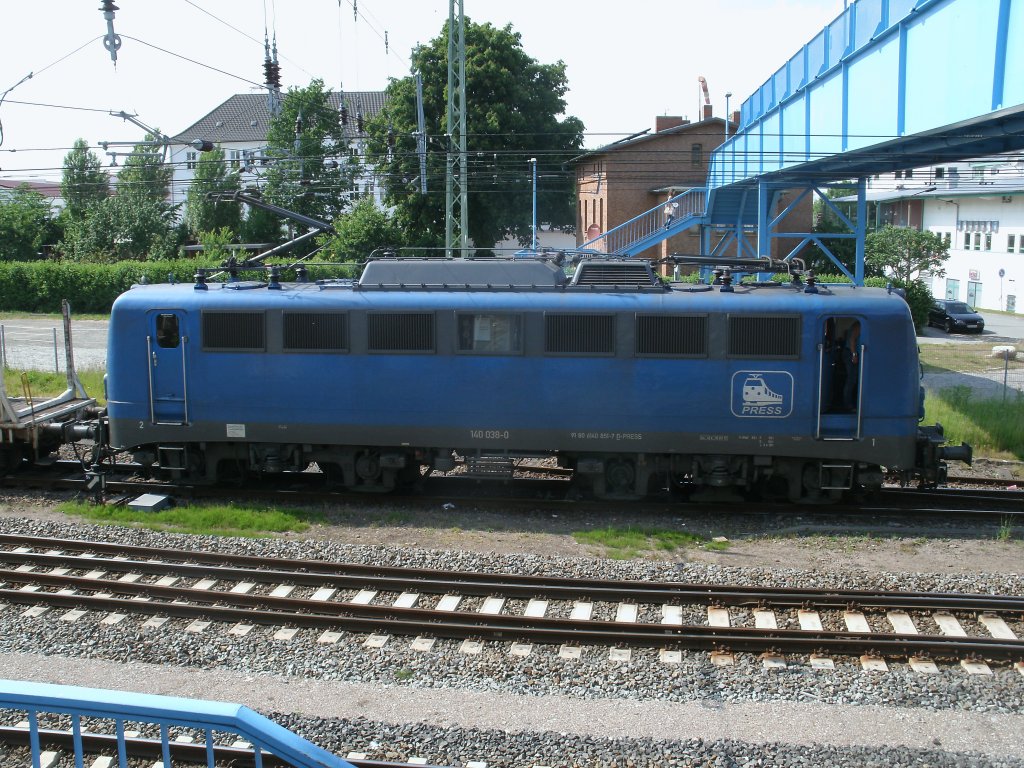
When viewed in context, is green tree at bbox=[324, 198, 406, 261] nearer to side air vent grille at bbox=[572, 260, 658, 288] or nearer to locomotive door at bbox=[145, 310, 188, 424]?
locomotive door at bbox=[145, 310, 188, 424]

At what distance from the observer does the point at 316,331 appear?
1468 cm

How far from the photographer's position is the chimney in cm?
4891

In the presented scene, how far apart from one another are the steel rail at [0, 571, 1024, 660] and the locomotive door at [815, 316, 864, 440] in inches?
175

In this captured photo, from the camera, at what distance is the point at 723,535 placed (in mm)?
13508

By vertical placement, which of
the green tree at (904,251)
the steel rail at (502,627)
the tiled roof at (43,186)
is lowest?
the steel rail at (502,627)

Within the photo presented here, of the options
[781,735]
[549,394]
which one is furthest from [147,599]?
[781,735]

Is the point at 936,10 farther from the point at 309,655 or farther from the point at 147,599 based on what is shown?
the point at 147,599

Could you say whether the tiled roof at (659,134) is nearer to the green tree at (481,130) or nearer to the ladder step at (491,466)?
the green tree at (481,130)

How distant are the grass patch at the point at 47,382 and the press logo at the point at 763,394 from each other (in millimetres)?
15608

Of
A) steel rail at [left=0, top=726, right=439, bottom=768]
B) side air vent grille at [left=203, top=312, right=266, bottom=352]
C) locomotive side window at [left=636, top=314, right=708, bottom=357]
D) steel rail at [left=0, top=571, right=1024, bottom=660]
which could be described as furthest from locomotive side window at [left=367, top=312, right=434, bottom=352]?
steel rail at [left=0, top=726, right=439, bottom=768]

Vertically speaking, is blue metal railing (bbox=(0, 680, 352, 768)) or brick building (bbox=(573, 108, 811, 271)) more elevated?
brick building (bbox=(573, 108, 811, 271))

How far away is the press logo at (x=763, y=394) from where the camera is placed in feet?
45.3

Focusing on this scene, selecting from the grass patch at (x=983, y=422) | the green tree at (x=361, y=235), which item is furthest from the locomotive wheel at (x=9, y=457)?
the green tree at (x=361, y=235)

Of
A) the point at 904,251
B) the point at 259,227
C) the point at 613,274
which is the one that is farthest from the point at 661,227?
the point at 259,227
